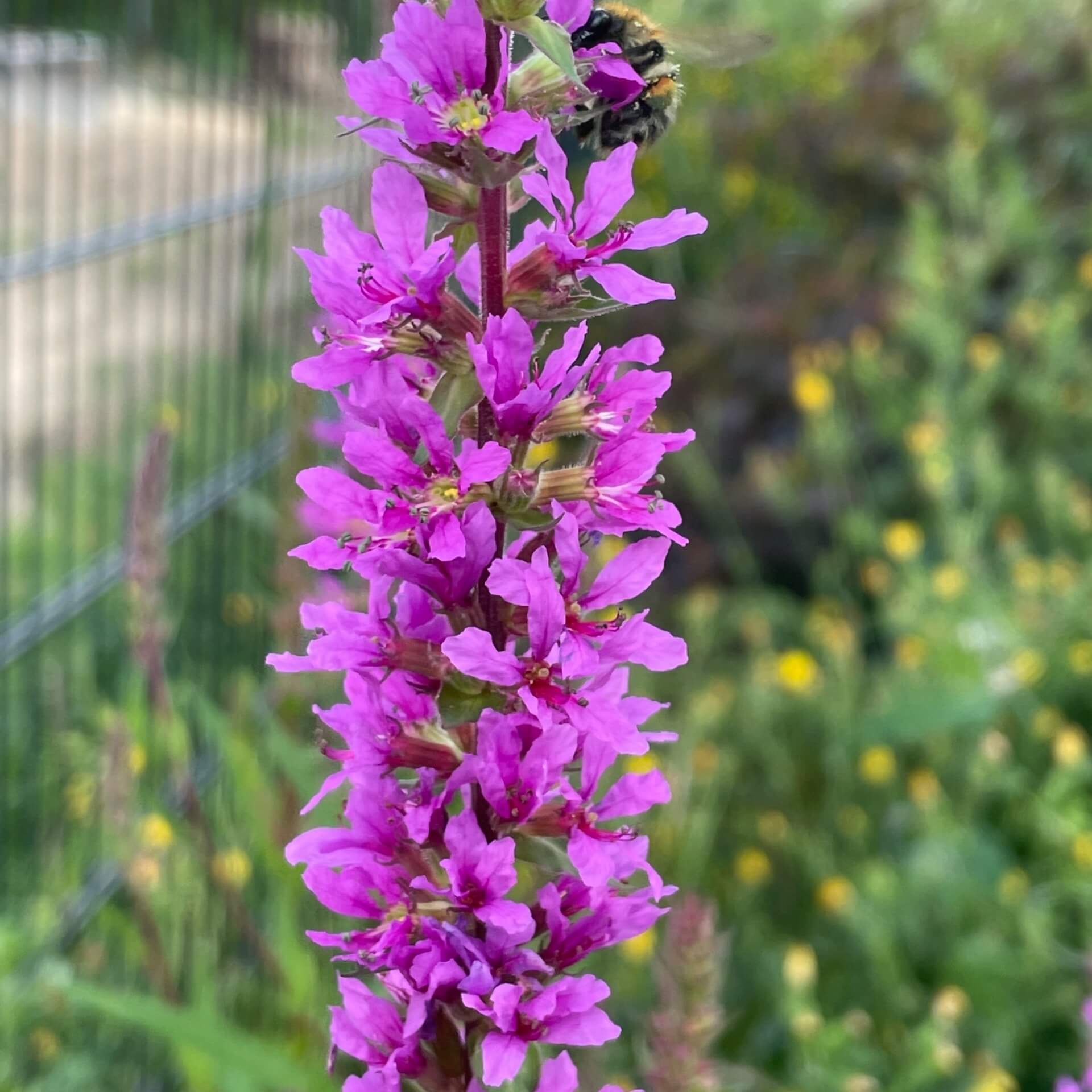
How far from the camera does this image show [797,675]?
9.50 feet

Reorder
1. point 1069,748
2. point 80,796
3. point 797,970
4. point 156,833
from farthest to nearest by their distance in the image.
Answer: point 80,796, point 1069,748, point 156,833, point 797,970

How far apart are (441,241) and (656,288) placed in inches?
5.0

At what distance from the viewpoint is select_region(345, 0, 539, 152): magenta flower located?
2.23ft

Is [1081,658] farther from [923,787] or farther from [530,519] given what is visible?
[530,519]

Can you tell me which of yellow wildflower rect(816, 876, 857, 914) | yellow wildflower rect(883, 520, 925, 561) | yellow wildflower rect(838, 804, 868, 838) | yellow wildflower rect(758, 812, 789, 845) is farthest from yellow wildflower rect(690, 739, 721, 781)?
yellow wildflower rect(883, 520, 925, 561)

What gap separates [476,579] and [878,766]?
6.95 ft

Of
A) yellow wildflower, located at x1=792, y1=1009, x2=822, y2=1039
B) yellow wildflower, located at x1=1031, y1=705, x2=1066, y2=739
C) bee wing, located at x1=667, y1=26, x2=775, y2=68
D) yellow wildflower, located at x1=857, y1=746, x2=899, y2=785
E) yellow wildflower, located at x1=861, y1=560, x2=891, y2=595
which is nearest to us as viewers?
bee wing, located at x1=667, y1=26, x2=775, y2=68

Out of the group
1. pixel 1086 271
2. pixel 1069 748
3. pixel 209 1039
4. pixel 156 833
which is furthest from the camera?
pixel 1086 271

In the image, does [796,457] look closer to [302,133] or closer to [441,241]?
[302,133]

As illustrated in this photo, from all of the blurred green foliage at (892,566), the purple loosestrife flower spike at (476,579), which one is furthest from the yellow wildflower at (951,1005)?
the purple loosestrife flower spike at (476,579)

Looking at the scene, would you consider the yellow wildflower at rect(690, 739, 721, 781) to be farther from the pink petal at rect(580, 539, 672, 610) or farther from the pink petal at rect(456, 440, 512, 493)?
the pink petal at rect(456, 440, 512, 493)

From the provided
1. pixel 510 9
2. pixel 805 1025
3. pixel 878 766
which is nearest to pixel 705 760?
pixel 878 766

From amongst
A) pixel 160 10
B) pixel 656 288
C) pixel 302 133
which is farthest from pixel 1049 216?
pixel 656 288

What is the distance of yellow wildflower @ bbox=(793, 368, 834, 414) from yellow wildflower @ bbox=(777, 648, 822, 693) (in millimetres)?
670
